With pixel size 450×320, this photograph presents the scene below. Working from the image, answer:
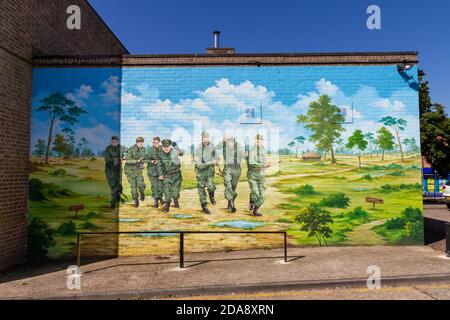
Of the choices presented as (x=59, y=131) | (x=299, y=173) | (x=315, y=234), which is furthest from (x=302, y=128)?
(x=59, y=131)

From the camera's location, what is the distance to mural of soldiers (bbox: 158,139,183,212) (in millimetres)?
8414

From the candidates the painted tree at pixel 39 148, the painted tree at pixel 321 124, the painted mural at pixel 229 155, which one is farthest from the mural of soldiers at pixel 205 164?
the painted tree at pixel 39 148

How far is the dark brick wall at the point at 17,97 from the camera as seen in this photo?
7.29 meters

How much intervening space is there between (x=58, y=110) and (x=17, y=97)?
1018mm

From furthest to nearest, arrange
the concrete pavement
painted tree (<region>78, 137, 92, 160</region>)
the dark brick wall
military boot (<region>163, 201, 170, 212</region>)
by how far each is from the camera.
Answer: painted tree (<region>78, 137, 92, 160</region>)
military boot (<region>163, 201, 170, 212</region>)
the dark brick wall
the concrete pavement

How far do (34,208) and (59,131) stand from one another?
231 cm

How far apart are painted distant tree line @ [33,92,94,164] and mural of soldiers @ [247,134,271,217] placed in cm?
472

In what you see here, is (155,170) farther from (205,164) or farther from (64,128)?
(64,128)

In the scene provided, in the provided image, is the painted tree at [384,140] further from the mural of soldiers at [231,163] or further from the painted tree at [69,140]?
the painted tree at [69,140]

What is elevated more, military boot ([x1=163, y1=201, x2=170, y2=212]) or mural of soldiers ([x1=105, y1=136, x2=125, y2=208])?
mural of soldiers ([x1=105, y1=136, x2=125, y2=208])

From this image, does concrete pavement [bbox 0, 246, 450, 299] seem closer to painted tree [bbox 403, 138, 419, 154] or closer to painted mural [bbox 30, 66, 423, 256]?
painted mural [bbox 30, 66, 423, 256]

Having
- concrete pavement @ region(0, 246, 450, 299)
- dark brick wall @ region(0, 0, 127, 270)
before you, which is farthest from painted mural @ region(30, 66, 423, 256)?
concrete pavement @ region(0, 246, 450, 299)

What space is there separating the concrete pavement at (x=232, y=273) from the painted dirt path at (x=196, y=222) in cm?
28

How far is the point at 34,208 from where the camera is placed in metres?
8.20
